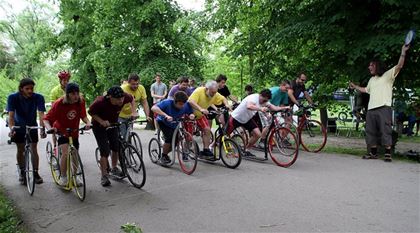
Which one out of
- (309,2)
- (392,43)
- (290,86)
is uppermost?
(309,2)

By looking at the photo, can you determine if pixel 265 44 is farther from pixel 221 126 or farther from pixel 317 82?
pixel 221 126

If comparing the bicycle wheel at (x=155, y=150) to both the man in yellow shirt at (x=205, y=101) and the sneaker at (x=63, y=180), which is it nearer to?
the man in yellow shirt at (x=205, y=101)

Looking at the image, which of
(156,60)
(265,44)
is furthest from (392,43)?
(156,60)

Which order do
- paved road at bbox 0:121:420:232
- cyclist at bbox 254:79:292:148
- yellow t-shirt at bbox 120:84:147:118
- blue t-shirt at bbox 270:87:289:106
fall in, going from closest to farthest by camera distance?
paved road at bbox 0:121:420:232 < yellow t-shirt at bbox 120:84:147:118 < cyclist at bbox 254:79:292:148 < blue t-shirt at bbox 270:87:289:106

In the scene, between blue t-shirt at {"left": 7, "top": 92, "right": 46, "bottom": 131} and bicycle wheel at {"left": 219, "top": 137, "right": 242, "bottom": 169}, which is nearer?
blue t-shirt at {"left": 7, "top": 92, "right": 46, "bottom": 131}

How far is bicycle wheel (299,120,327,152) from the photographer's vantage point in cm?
1016

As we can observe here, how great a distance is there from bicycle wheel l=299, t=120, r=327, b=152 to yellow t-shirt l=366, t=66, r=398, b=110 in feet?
5.57

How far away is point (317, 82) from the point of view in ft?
35.0

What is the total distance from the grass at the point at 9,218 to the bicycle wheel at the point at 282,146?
16.5 ft

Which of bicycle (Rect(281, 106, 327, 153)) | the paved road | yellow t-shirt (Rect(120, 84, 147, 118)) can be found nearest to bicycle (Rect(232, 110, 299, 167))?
the paved road

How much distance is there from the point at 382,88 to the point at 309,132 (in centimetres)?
244

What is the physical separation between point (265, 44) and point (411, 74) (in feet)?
11.5

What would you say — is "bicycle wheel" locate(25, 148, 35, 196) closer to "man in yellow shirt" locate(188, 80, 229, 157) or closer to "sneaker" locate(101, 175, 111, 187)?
"sneaker" locate(101, 175, 111, 187)

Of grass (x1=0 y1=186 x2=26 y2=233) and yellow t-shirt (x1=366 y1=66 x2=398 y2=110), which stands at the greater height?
yellow t-shirt (x1=366 y1=66 x2=398 y2=110)
